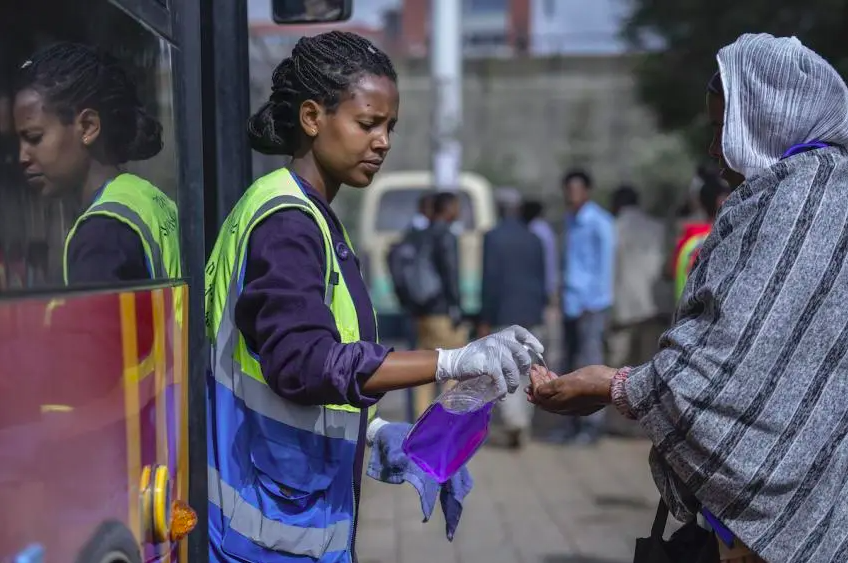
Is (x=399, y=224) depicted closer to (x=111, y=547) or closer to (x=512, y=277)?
(x=512, y=277)

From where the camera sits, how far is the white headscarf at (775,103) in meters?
2.42

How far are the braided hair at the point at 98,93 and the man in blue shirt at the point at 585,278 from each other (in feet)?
24.7

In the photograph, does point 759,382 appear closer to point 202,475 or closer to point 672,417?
point 672,417

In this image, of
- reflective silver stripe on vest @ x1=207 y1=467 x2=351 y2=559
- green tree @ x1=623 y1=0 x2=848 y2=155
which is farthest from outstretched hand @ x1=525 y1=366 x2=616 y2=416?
green tree @ x1=623 y1=0 x2=848 y2=155

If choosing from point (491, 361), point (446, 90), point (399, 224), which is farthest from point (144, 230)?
point (399, 224)

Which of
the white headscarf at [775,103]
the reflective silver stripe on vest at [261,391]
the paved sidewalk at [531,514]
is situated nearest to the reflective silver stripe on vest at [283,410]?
the reflective silver stripe on vest at [261,391]

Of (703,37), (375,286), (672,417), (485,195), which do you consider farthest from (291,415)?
(703,37)

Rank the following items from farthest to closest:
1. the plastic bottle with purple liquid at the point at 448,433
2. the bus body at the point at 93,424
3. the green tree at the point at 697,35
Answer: the green tree at the point at 697,35
the plastic bottle with purple liquid at the point at 448,433
the bus body at the point at 93,424

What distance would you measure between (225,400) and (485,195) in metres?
12.2

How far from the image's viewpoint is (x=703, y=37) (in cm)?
1551

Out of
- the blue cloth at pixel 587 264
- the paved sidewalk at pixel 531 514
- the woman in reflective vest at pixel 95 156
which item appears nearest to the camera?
the woman in reflective vest at pixel 95 156

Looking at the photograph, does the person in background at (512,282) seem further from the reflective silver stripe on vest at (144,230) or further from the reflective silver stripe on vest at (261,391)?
the reflective silver stripe on vest at (144,230)

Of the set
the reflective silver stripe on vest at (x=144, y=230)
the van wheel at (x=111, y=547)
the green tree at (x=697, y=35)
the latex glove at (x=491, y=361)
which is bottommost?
the van wheel at (x=111, y=547)

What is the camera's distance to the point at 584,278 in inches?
380
